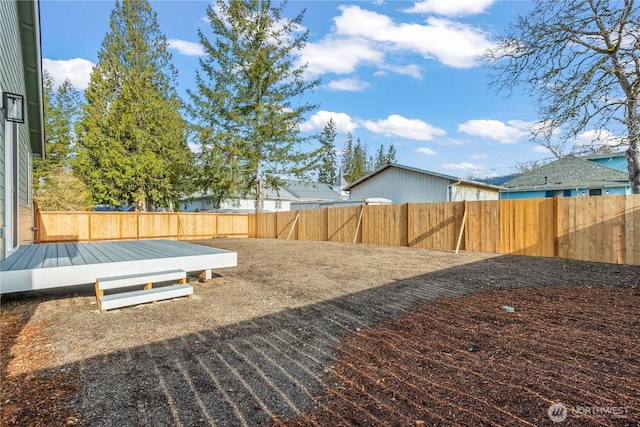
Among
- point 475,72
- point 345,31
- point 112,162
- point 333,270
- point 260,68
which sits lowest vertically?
point 333,270

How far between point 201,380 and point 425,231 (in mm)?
9011

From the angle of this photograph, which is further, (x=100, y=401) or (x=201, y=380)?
(x=201, y=380)

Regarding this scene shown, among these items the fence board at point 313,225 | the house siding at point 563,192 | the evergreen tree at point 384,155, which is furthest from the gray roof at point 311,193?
the evergreen tree at point 384,155

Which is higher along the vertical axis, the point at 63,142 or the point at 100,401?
the point at 63,142

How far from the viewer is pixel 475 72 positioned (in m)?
10.9

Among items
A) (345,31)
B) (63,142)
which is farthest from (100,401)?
(63,142)

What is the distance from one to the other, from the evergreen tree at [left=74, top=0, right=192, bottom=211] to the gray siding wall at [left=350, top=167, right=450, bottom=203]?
36.9ft

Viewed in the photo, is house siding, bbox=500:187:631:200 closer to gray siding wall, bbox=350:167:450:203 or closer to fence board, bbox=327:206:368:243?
gray siding wall, bbox=350:167:450:203

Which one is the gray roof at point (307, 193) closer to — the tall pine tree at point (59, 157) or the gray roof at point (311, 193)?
the gray roof at point (311, 193)

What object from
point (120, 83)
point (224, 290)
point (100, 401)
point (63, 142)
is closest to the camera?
point (100, 401)

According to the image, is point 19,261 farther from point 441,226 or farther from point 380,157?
point 380,157

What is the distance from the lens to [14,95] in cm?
448

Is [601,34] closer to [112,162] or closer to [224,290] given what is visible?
[224,290]

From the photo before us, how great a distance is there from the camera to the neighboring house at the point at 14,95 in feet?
14.1
